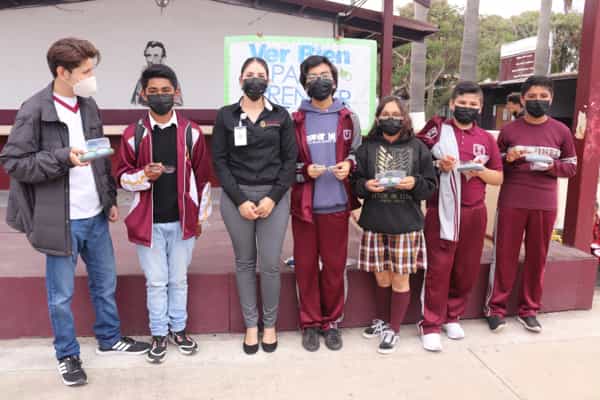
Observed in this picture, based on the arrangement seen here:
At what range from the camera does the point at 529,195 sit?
3.48 meters

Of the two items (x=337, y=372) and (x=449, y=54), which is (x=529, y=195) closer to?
(x=337, y=372)

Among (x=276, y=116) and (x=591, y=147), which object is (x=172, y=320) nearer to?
(x=276, y=116)

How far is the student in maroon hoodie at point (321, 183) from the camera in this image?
10.2ft

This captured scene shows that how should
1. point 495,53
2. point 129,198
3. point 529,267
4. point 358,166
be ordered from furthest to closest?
point 495,53, point 129,198, point 529,267, point 358,166

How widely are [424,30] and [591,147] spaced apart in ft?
18.3

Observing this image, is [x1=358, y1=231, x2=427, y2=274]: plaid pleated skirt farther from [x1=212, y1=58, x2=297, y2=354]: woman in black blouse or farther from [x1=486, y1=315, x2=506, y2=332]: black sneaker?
[x1=486, y1=315, x2=506, y2=332]: black sneaker

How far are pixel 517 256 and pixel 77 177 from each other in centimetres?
→ 308

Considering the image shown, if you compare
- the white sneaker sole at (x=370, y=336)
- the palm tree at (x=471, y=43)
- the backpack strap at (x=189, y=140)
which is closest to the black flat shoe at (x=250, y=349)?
the white sneaker sole at (x=370, y=336)

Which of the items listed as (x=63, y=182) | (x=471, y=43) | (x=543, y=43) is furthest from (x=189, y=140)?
(x=543, y=43)

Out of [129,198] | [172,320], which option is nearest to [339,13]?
[129,198]

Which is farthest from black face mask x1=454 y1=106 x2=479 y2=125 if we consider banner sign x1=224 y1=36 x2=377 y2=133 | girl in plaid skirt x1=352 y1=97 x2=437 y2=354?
banner sign x1=224 y1=36 x2=377 y2=133

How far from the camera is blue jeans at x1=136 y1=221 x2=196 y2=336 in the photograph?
3059 millimetres

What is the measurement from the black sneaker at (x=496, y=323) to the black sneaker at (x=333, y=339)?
3.85ft

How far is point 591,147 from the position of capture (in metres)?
4.02
